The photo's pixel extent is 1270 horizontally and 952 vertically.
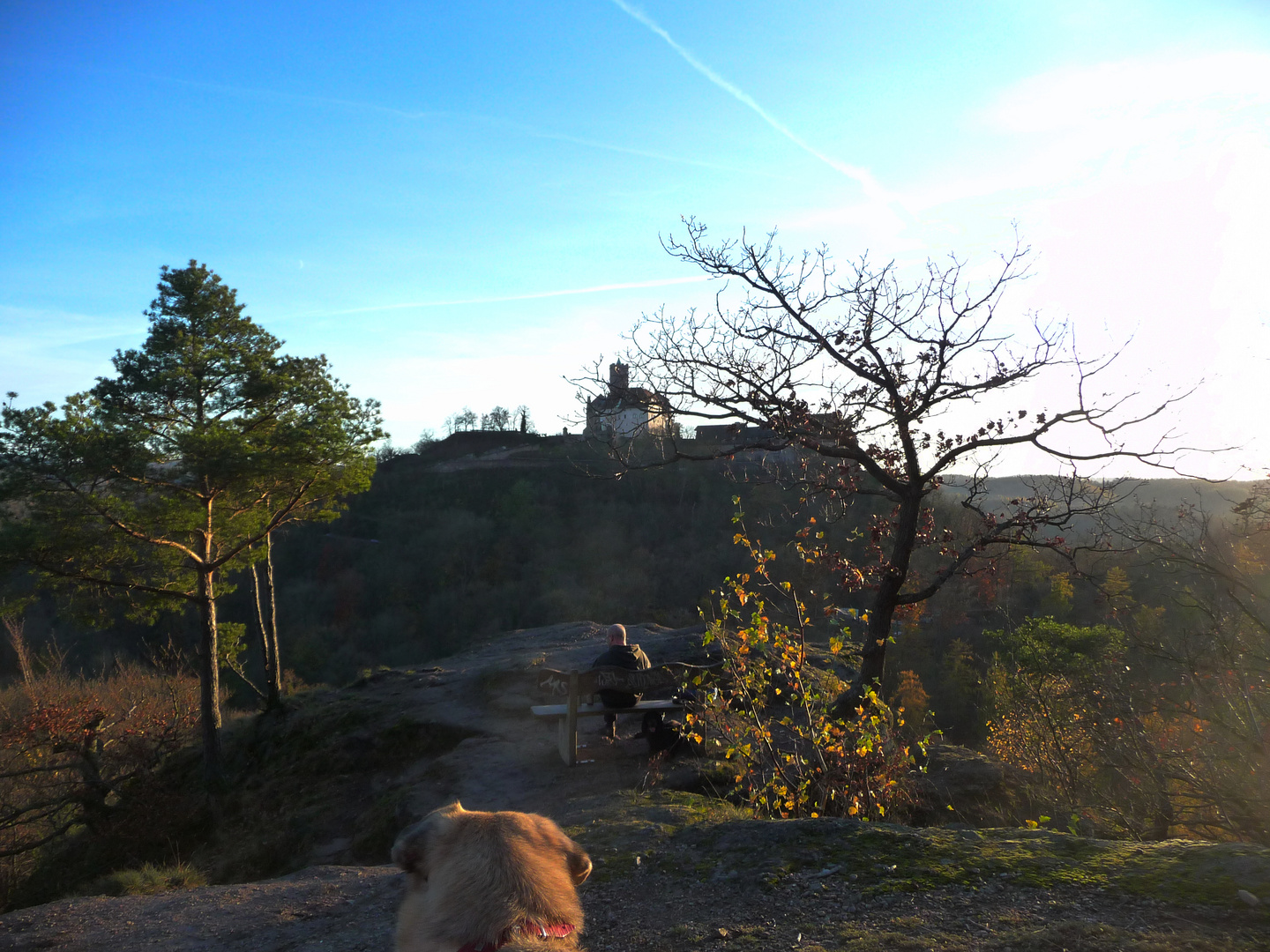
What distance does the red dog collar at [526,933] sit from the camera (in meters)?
1.60

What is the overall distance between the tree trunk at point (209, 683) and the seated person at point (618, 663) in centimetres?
767

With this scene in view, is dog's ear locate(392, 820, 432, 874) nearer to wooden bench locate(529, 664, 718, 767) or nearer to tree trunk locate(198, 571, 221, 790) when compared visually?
wooden bench locate(529, 664, 718, 767)

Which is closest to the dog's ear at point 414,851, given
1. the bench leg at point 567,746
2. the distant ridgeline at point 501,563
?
the bench leg at point 567,746

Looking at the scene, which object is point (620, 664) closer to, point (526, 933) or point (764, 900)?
point (764, 900)

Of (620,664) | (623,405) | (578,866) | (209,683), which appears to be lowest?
(209,683)

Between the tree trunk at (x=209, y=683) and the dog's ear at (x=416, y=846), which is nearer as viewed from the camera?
the dog's ear at (x=416, y=846)

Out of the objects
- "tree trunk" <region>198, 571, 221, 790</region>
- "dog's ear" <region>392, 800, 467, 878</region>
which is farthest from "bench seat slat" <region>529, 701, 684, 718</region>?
"tree trunk" <region>198, 571, 221, 790</region>

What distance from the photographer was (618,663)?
798 cm

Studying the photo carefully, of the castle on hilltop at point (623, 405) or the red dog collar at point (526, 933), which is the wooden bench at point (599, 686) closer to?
the castle on hilltop at point (623, 405)

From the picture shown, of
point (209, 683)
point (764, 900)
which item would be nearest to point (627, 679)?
point (764, 900)

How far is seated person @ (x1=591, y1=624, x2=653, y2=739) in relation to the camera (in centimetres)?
770

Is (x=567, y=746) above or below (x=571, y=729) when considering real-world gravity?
below

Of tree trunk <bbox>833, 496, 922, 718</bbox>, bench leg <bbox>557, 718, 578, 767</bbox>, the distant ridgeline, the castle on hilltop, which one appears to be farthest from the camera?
the distant ridgeline

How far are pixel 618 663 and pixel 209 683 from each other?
8228 millimetres
